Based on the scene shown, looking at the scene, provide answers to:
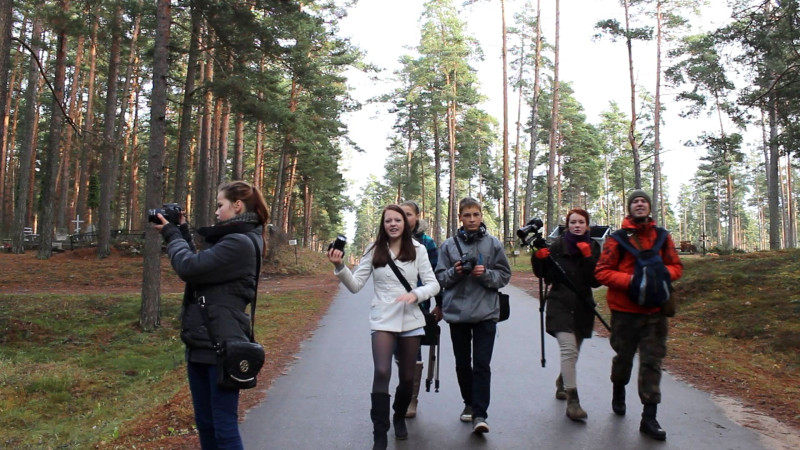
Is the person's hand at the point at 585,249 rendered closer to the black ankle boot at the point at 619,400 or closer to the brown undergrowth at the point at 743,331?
the black ankle boot at the point at 619,400

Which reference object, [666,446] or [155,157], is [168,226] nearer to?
[666,446]

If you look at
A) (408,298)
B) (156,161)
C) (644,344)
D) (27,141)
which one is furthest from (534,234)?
(27,141)

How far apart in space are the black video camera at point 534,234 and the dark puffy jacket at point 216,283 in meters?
3.00

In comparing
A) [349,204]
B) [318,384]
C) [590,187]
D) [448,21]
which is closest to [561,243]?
[318,384]

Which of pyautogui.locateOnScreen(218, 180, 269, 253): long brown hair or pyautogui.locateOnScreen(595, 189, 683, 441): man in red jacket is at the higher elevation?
pyautogui.locateOnScreen(218, 180, 269, 253): long brown hair

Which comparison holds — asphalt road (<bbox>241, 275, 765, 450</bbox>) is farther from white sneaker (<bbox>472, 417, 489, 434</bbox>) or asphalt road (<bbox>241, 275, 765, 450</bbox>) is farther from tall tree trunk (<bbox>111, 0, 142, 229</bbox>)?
tall tree trunk (<bbox>111, 0, 142, 229</bbox>)

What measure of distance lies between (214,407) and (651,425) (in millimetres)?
3549

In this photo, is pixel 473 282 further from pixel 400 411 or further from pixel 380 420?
pixel 380 420

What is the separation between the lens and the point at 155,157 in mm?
11031

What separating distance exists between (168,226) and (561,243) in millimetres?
3824

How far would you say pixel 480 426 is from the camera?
190 inches

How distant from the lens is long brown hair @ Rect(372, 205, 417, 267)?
4.70 meters

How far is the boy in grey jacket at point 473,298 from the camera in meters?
4.96

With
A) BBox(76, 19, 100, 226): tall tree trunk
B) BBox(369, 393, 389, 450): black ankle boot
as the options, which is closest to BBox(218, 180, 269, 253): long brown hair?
BBox(369, 393, 389, 450): black ankle boot
